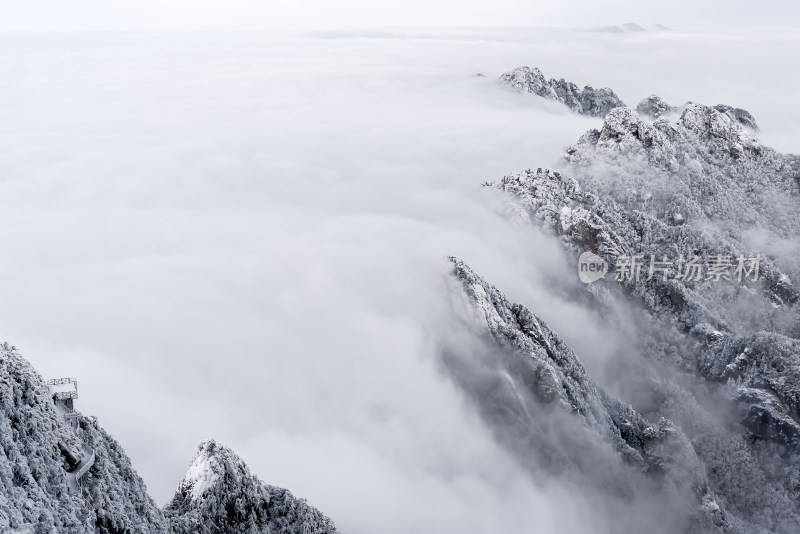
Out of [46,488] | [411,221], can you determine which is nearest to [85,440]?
[46,488]

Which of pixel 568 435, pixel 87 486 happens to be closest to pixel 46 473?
pixel 87 486

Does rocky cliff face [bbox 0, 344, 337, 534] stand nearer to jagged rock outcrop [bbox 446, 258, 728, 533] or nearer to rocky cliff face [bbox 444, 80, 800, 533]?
jagged rock outcrop [bbox 446, 258, 728, 533]

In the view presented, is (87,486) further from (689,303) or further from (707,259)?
A: (707,259)

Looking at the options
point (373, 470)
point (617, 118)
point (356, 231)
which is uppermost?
point (617, 118)

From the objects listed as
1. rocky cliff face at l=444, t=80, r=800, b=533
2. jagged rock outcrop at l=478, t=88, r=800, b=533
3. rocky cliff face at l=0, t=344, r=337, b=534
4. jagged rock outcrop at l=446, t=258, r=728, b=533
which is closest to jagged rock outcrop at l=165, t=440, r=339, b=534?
rocky cliff face at l=0, t=344, r=337, b=534

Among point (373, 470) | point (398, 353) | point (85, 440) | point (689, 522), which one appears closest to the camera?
point (85, 440)

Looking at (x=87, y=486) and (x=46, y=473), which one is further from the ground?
(x=46, y=473)

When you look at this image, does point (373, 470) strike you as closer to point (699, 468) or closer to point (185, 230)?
point (699, 468)
